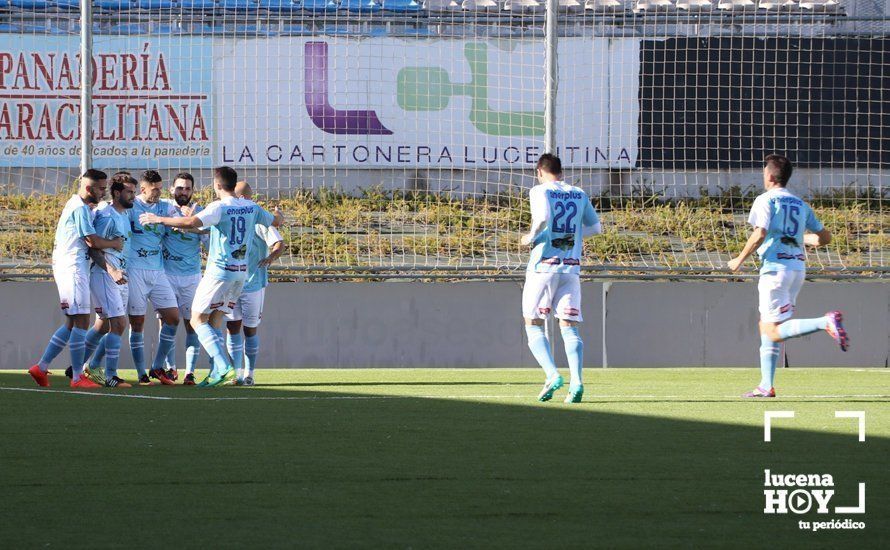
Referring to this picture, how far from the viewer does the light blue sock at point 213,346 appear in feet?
40.1

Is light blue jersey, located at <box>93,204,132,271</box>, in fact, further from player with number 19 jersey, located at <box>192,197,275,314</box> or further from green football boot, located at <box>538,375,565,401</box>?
green football boot, located at <box>538,375,565,401</box>

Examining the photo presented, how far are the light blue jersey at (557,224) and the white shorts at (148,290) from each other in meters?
4.13

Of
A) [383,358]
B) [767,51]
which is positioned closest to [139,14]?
[383,358]

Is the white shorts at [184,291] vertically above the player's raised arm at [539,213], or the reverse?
the player's raised arm at [539,213]

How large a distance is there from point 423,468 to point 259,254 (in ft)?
22.2

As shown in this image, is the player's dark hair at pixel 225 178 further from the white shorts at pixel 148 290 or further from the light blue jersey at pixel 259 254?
the white shorts at pixel 148 290

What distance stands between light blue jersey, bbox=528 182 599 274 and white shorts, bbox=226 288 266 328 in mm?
3313

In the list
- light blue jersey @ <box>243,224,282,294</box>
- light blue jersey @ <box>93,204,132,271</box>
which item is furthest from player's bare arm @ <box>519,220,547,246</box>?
light blue jersey @ <box>93,204,132,271</box>

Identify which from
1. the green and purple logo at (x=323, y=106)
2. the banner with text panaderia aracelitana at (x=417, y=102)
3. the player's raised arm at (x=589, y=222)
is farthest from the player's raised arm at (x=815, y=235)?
the green and purple logo at (x=323, y=106)

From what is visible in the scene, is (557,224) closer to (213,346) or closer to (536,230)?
(536,230)

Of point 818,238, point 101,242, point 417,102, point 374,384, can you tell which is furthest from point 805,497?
point 417,102

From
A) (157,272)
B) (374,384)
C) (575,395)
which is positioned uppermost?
(157,272)

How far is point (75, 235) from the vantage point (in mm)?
12078

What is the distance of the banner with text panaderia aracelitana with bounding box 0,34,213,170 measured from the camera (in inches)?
715
